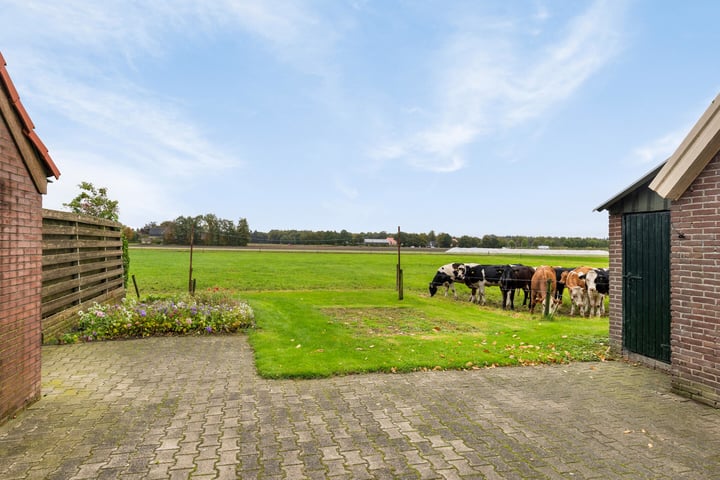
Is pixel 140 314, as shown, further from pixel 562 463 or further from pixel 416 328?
pixel 562 463

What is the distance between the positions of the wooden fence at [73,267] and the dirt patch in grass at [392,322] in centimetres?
598

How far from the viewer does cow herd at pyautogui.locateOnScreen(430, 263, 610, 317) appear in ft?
46.8

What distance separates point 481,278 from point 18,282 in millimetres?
15564

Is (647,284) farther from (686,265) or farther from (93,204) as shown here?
(93,204)

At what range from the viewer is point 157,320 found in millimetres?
9125

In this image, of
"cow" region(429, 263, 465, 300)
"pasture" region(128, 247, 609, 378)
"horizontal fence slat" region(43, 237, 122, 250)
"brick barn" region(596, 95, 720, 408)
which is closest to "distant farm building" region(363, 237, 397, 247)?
"cow" region(429, 263, 465, 300)

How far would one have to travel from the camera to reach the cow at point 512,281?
16344 millimetres

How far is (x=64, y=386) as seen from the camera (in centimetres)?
572

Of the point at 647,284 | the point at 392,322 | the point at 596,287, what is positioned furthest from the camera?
the point at 596,287

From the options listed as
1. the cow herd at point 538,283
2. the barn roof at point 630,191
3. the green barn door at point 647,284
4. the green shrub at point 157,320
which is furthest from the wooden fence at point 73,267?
the cow herd at point 538,283

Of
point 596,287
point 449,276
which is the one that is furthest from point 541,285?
point 449,276

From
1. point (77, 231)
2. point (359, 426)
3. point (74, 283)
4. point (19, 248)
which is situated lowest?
point (359, 426)

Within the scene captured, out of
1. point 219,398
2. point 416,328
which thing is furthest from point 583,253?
A: point 219,398

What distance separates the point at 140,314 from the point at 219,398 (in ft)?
15.7
